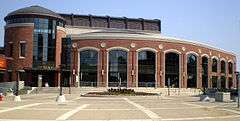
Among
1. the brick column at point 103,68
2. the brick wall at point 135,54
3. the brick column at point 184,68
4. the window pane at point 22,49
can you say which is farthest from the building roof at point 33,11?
the brick column at point 184,68

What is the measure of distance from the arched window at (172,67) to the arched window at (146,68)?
10.4 feet

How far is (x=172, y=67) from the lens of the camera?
84500 mm

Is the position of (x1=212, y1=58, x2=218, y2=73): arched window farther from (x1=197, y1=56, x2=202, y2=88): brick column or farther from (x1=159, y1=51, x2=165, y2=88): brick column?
(x1=159, y1=51, x2=165, y2=88): brick column

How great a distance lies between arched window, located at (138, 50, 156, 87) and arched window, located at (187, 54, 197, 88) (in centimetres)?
881

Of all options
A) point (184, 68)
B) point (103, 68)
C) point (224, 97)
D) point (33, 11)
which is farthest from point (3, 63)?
point (224, 97)

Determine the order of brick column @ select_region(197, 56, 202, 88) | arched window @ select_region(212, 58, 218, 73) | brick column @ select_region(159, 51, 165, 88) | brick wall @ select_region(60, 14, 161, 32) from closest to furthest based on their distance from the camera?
brick column @ select_region(159, 51, 165, 88) < brick column @ select_region(197, 56, 202, 88) < arched window @ select_region(212, 58, 218, 73) < brick wall @ select_region(60, 14, 161, 32)

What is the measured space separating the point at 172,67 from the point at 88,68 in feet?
53.7

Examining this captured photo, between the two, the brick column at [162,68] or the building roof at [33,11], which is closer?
the building roof at [33,11]

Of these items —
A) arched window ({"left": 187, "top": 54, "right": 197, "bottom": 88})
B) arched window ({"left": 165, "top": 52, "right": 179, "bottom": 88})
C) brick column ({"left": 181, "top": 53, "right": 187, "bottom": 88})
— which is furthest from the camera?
arched window ({"left": 187, "top": 54, "right": 197, "bottom": 88})

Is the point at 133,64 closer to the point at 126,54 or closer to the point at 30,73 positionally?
the point at 126,54

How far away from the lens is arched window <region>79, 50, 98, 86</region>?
80.6 meters

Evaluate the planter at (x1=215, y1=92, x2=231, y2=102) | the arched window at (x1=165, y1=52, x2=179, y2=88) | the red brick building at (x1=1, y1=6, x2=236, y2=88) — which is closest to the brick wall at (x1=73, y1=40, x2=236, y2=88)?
the red brick building at (x1=1, y1=6, x2=236, y2=88)

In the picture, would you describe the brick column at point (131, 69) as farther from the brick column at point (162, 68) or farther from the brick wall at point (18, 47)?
the brick wall at point (18, 47)

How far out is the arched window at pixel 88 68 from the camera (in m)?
80.6
